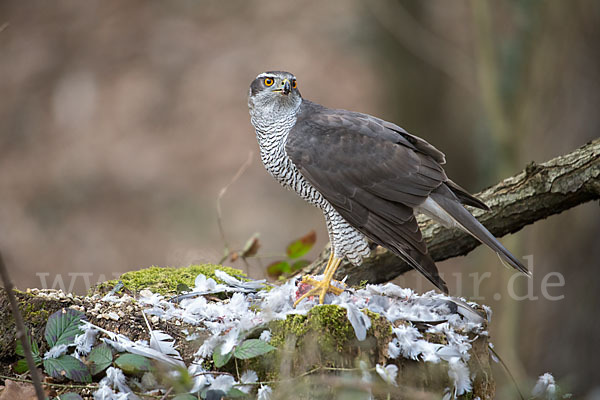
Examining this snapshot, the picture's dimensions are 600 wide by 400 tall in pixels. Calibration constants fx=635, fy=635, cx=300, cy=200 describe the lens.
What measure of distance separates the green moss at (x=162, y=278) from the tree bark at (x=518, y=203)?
0.72 meters

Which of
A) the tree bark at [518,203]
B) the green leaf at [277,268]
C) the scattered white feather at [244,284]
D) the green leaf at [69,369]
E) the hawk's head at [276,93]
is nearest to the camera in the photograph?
the green leaf at [69,369]

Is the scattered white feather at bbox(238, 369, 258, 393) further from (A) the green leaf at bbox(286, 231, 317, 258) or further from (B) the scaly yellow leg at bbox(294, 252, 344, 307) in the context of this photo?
(A) the green leaf at bbox(286, 231, 317, 258)

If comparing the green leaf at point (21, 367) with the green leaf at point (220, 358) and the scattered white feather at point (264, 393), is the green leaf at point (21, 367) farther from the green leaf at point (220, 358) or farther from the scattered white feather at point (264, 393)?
the scattered white feather at point (264, 393)

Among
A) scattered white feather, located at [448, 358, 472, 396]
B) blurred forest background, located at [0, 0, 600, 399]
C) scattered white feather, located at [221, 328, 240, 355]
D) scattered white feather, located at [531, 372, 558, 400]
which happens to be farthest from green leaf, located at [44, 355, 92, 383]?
scattered white feather, located at [531, 372, 558, 400]

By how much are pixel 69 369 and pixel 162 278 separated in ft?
3.89

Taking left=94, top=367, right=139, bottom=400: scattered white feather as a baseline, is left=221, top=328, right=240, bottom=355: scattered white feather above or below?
above

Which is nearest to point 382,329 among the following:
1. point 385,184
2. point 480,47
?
point 385,184

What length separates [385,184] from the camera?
3.41 meters

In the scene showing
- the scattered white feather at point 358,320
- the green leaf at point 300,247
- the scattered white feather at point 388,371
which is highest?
the green leaf at point 300,247

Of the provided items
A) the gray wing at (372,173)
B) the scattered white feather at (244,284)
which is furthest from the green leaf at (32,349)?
the gray wing at (372,173)

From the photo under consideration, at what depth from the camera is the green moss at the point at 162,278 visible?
346 centimetres

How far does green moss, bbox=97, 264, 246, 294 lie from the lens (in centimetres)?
346

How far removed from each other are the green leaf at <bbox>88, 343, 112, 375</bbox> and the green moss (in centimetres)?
79

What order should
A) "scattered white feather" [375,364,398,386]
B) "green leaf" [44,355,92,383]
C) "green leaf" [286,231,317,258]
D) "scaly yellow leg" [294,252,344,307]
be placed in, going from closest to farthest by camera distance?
"scattered white feather" [375,364,398,386], "green leaf" [44,355,92,383], "scaly yellow leg" [294,252,344,307], "green leaf" [286,231,317,258]
